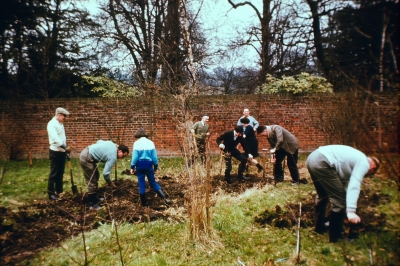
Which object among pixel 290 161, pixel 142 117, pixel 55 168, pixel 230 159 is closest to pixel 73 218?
pixel 55 168

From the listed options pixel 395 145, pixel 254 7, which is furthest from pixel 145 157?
pixel 254 7

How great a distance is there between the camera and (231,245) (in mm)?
4051

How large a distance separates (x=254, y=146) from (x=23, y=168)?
7.61m

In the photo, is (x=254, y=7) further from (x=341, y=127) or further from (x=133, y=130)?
(x=341, y=127)

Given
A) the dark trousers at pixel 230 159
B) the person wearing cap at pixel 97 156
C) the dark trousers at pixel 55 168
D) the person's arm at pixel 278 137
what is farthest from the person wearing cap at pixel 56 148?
the person's arm at pixel 278 137

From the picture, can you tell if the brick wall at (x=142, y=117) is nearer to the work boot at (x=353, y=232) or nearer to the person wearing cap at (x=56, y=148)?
the person wearing cap at (x=56, y=148)

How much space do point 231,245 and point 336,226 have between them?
1.44 meters

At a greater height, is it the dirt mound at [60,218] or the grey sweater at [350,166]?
the grey sweater at [350,166]

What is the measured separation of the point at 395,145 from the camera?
263cm

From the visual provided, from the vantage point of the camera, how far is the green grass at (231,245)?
3.09 meters

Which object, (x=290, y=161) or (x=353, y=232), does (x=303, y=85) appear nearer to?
(x=290, y=161)

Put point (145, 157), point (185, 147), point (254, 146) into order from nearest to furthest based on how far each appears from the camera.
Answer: point (185, 147)
point (145, 157)
point (254, 146)

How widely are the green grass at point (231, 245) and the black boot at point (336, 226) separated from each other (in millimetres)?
93

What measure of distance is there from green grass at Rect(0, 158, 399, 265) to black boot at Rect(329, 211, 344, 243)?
93 millimetres
